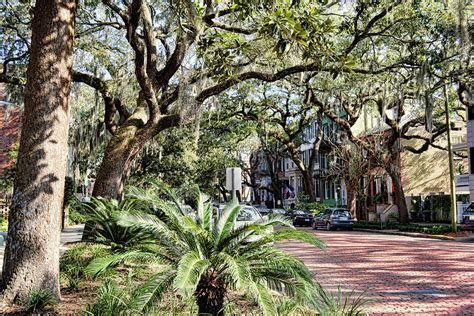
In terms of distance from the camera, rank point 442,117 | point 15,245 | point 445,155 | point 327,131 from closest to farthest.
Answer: point 15,245
point 442,117
point 445,155
point 327,131

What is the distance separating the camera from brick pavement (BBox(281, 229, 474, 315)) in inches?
328

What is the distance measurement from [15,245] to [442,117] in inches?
1311

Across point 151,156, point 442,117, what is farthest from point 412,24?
point 151,156

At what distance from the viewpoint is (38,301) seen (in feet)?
20.9

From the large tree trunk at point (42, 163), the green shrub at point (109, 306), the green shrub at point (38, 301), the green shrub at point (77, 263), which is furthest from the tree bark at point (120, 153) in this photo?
the green shrub at point (109, 306)

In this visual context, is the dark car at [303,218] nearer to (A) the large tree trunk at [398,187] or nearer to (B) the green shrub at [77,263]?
(A) the large tree trunk at [398,187]

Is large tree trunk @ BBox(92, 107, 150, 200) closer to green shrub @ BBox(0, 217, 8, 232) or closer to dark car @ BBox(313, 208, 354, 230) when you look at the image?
green shrub @ BBox(0, 217, 8, 232)

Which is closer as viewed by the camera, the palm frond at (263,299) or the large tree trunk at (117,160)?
the palm frond at (263,299)

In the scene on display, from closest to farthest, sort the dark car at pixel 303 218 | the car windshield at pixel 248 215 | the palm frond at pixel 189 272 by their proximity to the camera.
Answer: the palm frond at pixel 189 272 < the car windshield at pixel 248 215 < the dark car at pixel 303 218

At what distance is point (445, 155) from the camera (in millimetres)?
40812

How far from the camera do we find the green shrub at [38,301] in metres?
6.29

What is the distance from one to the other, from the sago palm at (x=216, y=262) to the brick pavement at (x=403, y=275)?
1.85 meters

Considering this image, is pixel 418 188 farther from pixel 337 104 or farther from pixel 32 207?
pixel 32 207

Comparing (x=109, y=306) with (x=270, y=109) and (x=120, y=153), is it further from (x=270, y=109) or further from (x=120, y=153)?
(x=270, y=109)
